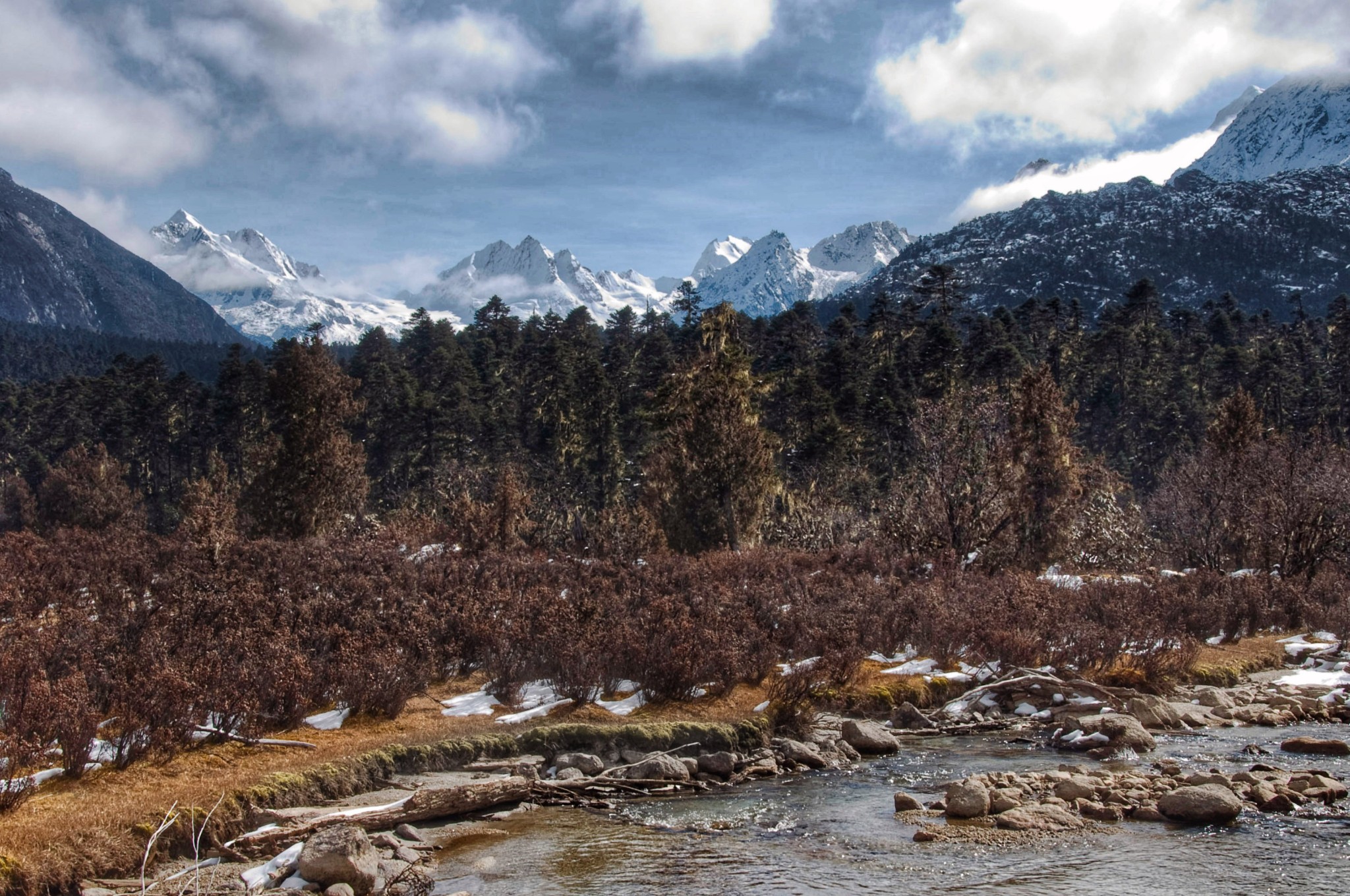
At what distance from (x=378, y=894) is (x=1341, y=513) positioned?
2736 centimetres

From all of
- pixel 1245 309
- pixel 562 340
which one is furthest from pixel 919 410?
pixel 1245 309

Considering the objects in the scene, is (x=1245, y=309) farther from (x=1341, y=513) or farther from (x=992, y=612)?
(x=992, y=612)

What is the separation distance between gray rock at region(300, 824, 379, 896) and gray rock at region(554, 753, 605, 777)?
3.98m

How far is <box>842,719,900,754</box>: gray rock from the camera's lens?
13.0 meters

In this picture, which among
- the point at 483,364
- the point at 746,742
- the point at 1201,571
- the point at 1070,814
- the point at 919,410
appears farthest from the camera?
the point at 483,364

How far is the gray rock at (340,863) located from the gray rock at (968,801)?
587cm

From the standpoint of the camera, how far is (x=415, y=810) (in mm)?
9750

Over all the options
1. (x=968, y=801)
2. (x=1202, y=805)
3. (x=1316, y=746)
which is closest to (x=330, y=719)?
(x=968, y=801)

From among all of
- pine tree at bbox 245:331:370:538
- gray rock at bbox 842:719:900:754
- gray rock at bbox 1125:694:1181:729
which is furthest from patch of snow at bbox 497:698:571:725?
pine tree at bbox 245:331:370:538

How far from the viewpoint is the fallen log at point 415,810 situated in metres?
8.69

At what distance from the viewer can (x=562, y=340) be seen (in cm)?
6500

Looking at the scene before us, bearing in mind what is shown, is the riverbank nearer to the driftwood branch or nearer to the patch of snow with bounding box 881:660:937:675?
the driftwood branch

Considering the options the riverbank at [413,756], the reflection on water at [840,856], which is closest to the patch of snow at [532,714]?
the riverbank at [413,756]

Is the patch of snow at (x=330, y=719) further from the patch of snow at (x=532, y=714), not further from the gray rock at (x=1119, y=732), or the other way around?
the gray rock at (x=1119, y=732)
